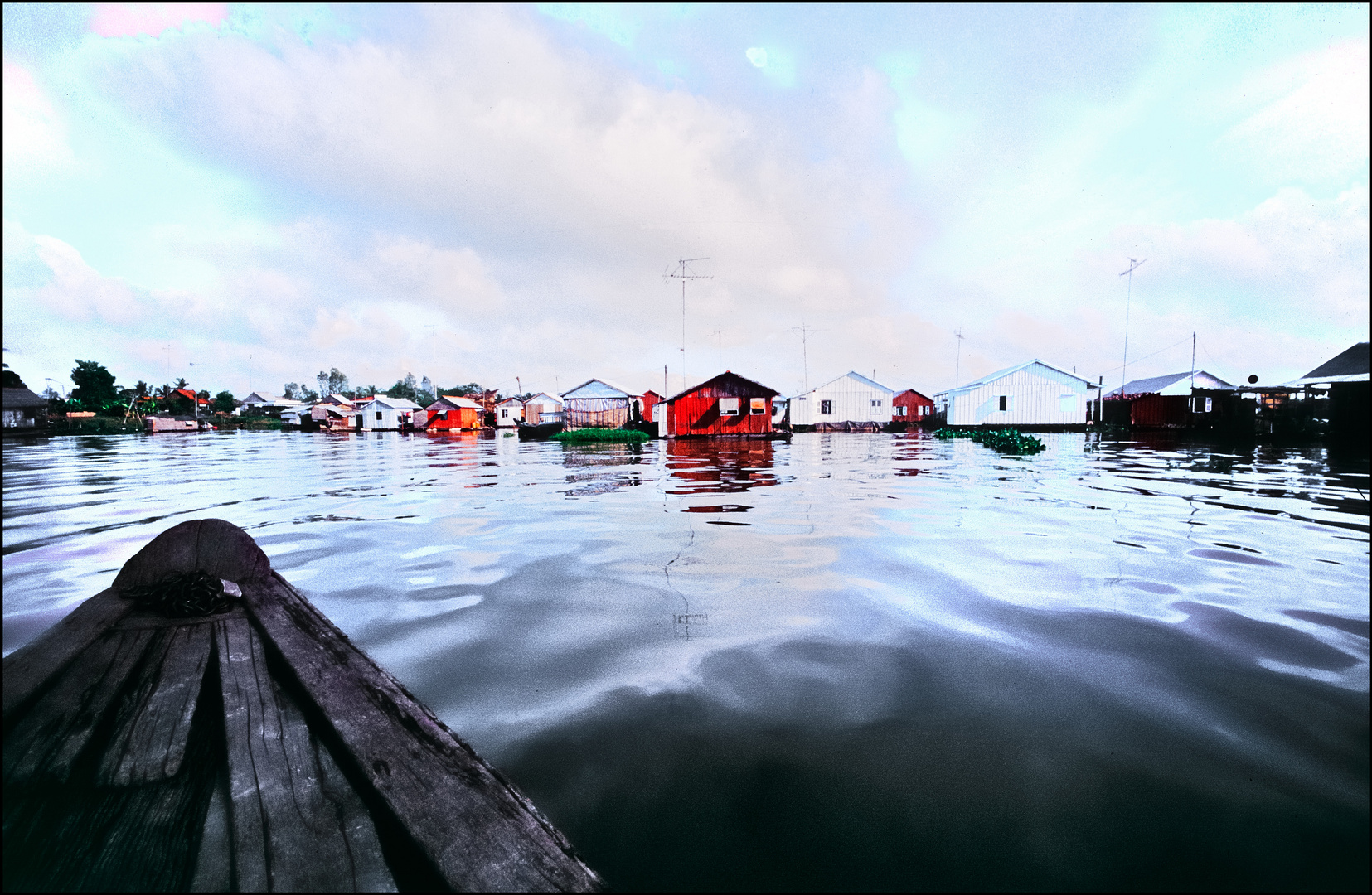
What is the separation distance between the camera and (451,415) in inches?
2525

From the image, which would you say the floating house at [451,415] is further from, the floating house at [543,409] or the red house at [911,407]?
the red house at [911,407]

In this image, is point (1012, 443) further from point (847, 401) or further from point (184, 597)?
point (847, 401)

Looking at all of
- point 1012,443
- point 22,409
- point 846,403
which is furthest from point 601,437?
point 22,409

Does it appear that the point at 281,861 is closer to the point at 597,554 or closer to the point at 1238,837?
the point at 1238,837

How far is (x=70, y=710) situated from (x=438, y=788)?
5.64 ft

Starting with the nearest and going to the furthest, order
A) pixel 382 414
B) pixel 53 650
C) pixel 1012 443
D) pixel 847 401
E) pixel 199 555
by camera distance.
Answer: pixel 53 650 < pixel 199 555 < pixel 1012 443 < pixel 847 401 < pixel 382 414

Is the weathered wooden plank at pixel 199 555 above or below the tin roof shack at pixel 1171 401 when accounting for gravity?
below

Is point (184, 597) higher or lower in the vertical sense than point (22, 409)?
lower

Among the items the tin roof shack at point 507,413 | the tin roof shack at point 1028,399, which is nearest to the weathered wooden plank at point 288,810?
the tin roof shack at point 1028,399

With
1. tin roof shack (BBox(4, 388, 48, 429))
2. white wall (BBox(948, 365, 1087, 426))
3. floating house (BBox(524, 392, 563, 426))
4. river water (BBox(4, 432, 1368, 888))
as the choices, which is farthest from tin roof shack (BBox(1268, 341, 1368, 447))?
tin roof shack (BBox(4, 388, 48, 429))

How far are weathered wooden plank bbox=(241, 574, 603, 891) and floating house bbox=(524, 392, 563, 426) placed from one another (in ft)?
183

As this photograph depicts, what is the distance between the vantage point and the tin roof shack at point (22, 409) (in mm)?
47562

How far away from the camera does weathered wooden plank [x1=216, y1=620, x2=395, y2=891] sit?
1827mm

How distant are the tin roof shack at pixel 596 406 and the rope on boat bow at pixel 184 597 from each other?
44694 millimetres
